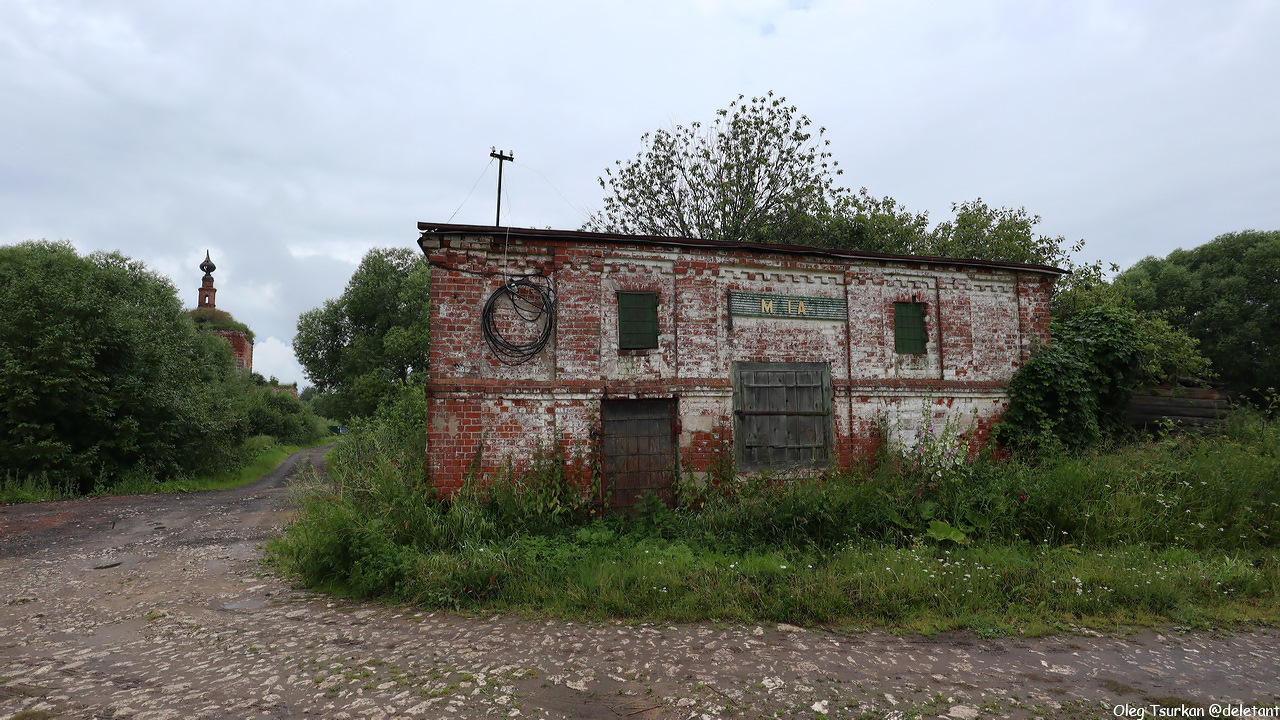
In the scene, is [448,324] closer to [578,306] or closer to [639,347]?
[578,306]

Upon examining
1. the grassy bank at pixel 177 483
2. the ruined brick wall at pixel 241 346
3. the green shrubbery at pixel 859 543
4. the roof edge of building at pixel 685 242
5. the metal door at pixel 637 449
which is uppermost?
the ruined brick wall at pixel 241 346

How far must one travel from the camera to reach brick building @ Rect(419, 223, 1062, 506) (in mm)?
8461

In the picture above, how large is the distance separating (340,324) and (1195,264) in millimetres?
40398

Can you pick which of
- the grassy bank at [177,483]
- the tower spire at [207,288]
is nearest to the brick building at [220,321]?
the tower spire at [207,288]

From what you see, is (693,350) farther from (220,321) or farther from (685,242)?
(220,321)

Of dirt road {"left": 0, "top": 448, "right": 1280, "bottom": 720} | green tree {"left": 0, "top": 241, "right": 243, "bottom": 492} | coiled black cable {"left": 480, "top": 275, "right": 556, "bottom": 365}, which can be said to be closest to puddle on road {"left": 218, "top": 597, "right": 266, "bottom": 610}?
dirt road {"left": 0, "top": 448, "right": 1280, "bottom": 720}

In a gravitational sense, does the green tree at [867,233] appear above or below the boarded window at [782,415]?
above

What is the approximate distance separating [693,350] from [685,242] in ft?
5.42

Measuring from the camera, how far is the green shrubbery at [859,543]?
234 inches

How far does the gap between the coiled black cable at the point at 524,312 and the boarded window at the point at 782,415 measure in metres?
2.99

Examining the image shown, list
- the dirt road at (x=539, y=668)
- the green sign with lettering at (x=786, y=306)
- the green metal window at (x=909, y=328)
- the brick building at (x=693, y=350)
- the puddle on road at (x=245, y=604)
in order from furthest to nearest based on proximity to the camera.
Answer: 1. the green metal window at (x=909, y=328)
2. the green sign with lettering at (x=786, y=306)
3. the brick building at (x=693, y=350)
4. the puddle on road at (x=245, y=604)
5. the dirt road at (x=539, y=668)

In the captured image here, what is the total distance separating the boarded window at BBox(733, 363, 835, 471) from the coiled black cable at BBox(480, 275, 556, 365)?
9.80 ft

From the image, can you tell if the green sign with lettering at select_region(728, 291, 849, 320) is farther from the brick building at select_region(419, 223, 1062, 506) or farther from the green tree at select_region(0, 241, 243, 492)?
the green tree at select_region(0, 241, 243, 492)

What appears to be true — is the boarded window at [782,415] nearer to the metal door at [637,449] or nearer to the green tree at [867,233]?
the metal door at [637,449]
